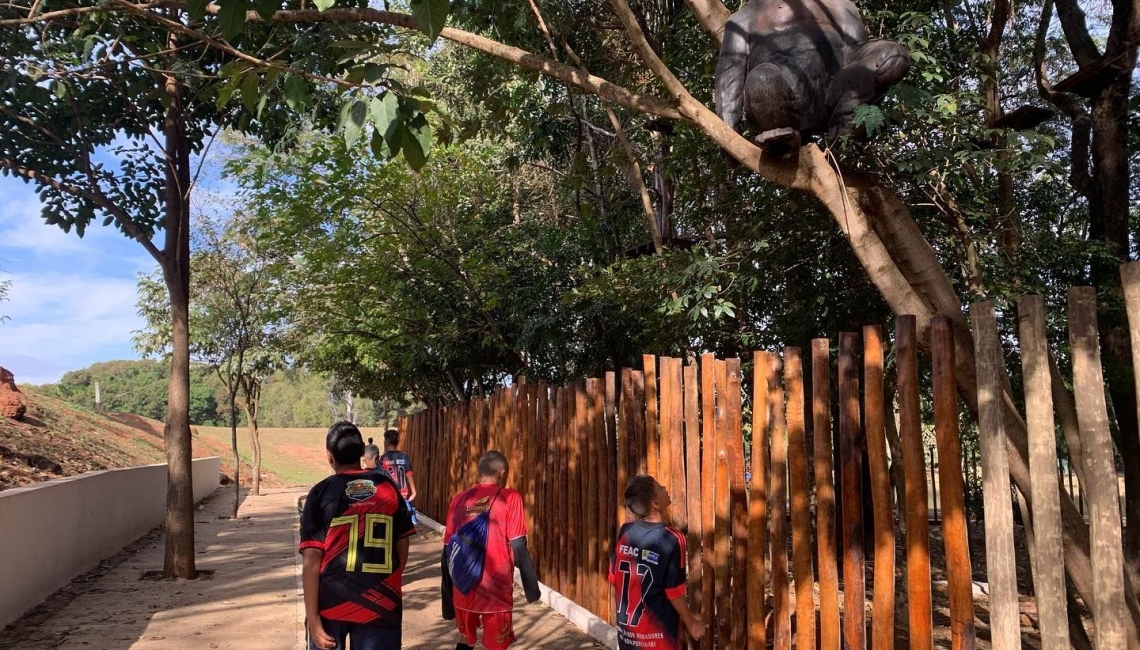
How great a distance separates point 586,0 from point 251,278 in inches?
548

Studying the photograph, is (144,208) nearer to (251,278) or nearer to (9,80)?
(9,80)

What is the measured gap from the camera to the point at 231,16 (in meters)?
3.05

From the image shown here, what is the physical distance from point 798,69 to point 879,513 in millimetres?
1973

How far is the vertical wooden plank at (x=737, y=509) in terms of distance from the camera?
15.7ft

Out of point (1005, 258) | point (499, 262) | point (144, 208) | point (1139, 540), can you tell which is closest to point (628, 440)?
point (1005, 258)

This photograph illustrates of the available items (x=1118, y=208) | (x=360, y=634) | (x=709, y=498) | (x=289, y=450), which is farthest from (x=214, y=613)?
(x=289, y=450)

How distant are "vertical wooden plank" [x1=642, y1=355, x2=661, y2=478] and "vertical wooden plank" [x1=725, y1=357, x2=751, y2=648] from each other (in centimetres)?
94

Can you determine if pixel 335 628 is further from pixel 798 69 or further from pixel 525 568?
pixel 798 69

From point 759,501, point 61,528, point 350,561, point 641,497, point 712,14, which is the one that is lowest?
point 61,528

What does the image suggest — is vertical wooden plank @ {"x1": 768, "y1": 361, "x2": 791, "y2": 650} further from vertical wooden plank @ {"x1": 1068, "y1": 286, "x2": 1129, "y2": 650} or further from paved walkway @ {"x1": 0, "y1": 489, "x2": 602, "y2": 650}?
paved walkway @ {"x1": 0, "y1": 489, "x2": 602, "y2": 650}

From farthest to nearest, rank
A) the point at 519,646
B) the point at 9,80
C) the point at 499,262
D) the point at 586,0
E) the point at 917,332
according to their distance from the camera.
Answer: the point at 499,262, the point at 586,0, the point at 9,80, the point at 519,646, the point at 917,332

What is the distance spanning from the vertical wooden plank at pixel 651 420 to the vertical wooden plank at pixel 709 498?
0.65 meters

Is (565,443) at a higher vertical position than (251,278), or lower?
lower

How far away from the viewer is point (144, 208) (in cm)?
1045
